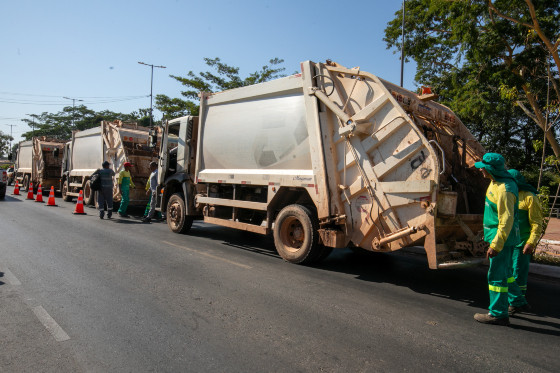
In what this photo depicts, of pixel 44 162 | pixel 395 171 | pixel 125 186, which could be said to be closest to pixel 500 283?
pixel 395 171

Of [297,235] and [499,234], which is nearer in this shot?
[499,234]

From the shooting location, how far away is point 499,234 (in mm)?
3750

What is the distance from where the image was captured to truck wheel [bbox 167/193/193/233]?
28.4 ft

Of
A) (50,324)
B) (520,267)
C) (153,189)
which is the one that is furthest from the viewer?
(153,189)

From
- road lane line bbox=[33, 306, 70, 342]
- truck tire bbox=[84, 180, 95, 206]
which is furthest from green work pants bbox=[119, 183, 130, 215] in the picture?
road lane line bbox=[33, 306, 70, 342]

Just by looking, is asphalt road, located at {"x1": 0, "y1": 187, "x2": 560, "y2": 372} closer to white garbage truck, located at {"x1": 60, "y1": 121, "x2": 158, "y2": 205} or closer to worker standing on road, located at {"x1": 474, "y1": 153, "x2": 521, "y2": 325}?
worker standing on road, located at {"x1": 474, "y1": 153, "x2": 521, "y2": 325}

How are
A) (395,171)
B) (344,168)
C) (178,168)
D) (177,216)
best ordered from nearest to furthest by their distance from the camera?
(395,171)
(344,168)
(177,216)
(178,168)

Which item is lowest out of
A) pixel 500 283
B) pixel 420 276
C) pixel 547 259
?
pixel 420 276

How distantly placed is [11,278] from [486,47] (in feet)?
43.8

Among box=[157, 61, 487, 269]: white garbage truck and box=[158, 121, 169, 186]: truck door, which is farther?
box=[158, 121, 169, 186]: truck door

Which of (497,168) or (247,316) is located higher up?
(497,168)

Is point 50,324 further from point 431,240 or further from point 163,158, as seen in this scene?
point 163,158

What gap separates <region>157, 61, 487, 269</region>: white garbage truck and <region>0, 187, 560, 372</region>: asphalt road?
0.65 metres

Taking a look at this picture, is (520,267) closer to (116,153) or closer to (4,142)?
(116,153)
